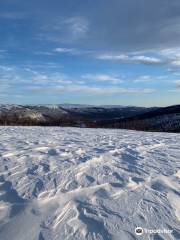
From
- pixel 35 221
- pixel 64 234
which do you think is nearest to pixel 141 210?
pixel 64 234

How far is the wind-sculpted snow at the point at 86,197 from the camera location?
3570mm

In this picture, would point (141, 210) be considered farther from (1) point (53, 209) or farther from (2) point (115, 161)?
(2) point (115, 161)

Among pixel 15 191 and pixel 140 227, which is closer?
pixel 140 227

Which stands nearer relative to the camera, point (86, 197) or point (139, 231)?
point (139, 231)

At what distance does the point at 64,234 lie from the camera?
3453 mm

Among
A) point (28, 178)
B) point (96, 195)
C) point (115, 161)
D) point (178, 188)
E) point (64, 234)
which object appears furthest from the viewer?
point (115, 161)

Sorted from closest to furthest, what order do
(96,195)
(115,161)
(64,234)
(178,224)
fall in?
(64,234) < (178,224) < (96,195) < (115,161)

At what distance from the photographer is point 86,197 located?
457 cm

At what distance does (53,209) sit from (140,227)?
49.9 inches

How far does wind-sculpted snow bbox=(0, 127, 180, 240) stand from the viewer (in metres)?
3.57

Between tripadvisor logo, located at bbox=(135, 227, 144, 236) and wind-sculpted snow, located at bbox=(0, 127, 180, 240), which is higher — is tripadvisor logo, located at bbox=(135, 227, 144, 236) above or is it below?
below

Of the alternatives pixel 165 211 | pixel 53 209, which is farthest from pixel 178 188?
pixel 53 209

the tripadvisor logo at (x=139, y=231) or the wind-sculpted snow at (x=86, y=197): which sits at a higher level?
the wind-sculpted snow at (x=86, y=197)

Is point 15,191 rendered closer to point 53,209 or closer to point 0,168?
point 53,209
